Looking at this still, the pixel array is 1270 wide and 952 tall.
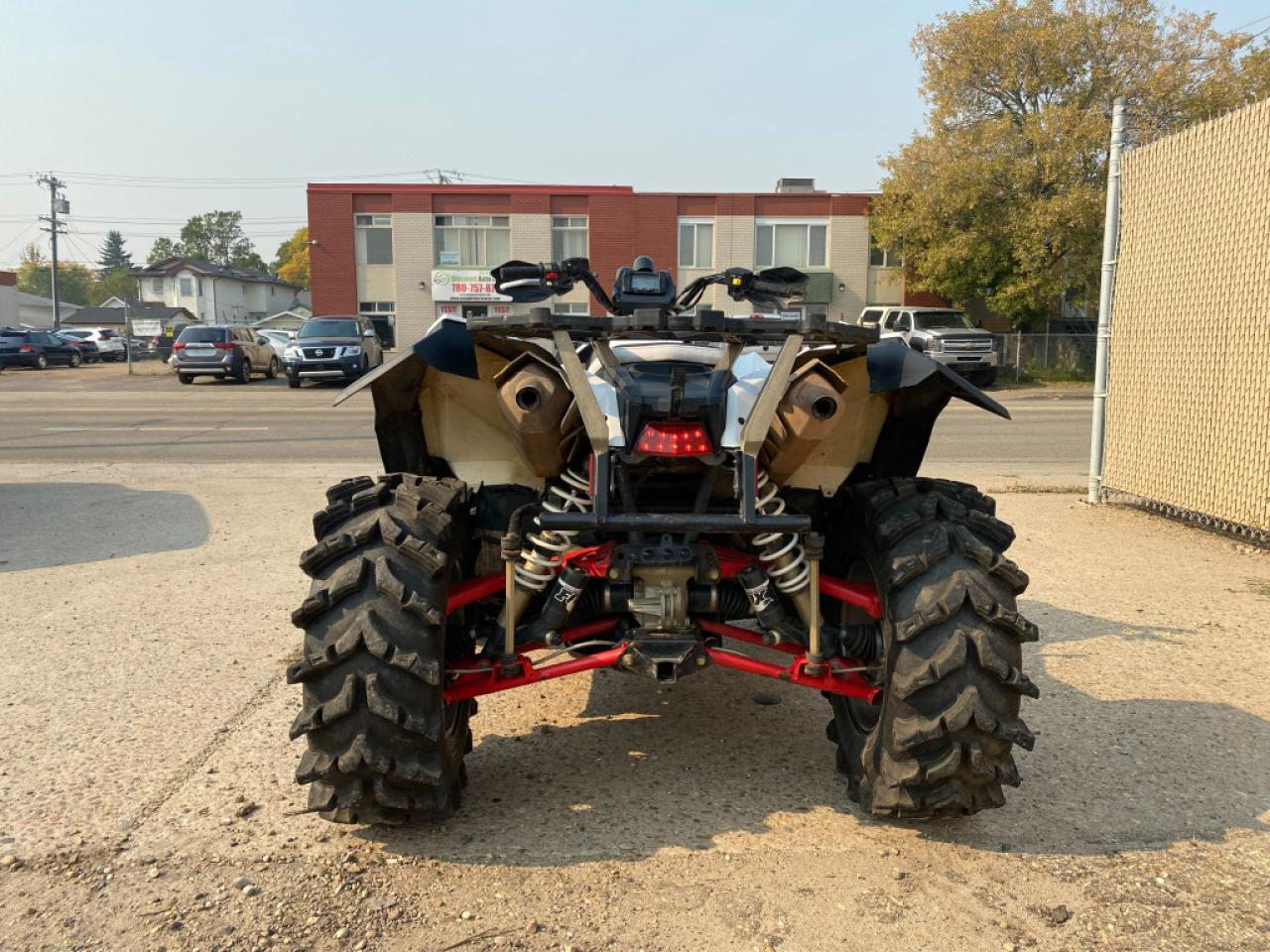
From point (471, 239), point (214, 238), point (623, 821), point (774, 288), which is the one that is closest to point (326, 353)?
point (471, 239)

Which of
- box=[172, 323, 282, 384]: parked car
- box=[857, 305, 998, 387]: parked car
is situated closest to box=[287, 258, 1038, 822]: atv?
box=[857, 305, 998, 387]: parked car

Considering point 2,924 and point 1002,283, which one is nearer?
point 2,924

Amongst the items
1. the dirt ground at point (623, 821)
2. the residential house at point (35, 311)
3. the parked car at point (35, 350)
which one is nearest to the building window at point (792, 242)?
the parked car at point (35, 350)

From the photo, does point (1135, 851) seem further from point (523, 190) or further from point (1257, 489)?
point (523, 190)

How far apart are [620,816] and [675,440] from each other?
4.65 ft

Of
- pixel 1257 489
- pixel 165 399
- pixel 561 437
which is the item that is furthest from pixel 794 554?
pixel 165 399

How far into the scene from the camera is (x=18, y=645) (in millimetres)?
5570

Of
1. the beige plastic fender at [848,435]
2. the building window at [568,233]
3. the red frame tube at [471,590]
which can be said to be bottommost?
the red frame tube at [471,590]

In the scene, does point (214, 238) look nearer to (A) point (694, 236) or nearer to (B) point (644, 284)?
(A) point (694, 236)

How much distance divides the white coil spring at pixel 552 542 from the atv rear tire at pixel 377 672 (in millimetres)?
274

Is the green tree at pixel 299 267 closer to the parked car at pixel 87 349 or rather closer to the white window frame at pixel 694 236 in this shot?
the parked car at pixel 87 349

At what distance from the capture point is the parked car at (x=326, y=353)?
27.8 meters

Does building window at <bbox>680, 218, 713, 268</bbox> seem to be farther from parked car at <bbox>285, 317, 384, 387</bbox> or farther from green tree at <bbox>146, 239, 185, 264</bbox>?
green tree at <bbox>146, 239, 185, 264</bbox>

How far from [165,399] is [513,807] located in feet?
75.7
